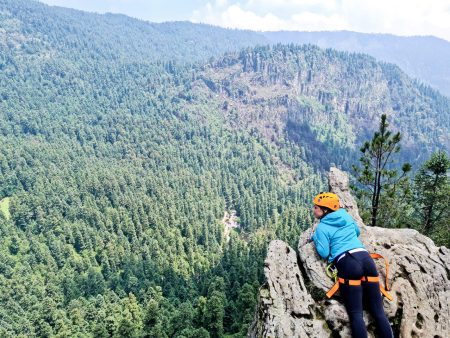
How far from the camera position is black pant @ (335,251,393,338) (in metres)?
10.6

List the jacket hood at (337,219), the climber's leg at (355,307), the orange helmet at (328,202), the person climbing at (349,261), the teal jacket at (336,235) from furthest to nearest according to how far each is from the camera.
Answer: the orange helmet at (328,202)
the jacket hood at (337,219)
the teal jacket at (336,235)
the person climbing at (349,261)
the climber's leg at (355,307)

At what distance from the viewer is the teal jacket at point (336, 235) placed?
1209 centimetres

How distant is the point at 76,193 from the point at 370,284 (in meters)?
155

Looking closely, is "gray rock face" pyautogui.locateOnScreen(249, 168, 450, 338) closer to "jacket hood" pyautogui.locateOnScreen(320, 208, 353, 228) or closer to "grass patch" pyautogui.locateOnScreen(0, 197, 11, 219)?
"jacket hood" pyautogui.locateOnScreen(320, 208, 353, 228)

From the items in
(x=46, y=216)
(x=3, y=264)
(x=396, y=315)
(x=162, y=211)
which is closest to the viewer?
(x=396, y=315)

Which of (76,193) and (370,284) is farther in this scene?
(76,193)

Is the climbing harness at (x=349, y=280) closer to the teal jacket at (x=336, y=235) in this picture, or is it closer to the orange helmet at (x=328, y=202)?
the teal jacket at (x=336, y=235)

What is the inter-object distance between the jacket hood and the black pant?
124 centimetres

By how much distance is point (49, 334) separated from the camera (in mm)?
73562

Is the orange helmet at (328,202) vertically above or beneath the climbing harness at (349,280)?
above

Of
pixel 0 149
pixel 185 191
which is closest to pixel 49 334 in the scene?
pixel 185 191

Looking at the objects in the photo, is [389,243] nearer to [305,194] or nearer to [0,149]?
[305,194]

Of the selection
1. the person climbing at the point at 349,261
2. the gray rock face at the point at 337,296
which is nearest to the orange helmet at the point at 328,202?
the person climbing at the point at 349,261

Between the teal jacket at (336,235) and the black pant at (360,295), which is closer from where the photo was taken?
the black pant at (360,295)
